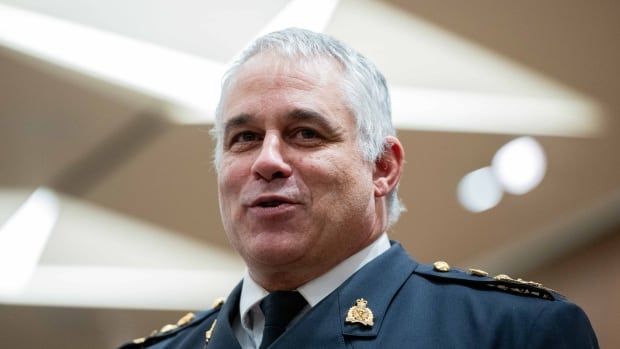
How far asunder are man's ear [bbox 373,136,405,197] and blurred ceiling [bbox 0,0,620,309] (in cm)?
146

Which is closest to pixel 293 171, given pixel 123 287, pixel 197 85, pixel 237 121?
pixel 237 121

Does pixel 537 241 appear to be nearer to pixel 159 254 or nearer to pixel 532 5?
pixel 532 5

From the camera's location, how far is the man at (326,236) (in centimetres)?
151

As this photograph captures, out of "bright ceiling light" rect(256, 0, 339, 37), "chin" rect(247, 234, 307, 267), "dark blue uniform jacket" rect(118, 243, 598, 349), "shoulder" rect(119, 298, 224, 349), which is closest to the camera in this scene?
"dark blue uniform jacket" rect(118, 243, 598, 349)

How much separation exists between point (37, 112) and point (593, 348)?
2547mm

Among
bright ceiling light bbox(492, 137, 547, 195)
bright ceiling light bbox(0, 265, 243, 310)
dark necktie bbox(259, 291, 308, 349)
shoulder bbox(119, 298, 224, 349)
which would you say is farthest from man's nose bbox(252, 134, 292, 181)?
bright ceiling light bbox(0, 265, 243, 310)

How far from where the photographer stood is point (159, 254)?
3.67 meters

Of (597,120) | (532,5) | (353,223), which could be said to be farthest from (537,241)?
(353,223)

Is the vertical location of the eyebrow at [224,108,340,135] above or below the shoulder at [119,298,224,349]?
above

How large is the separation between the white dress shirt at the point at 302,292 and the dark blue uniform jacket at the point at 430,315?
2 cm

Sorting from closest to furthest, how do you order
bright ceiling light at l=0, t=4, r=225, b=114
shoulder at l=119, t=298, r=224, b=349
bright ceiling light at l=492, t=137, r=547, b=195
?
shoulder at l=119, t=298, r=224, b=349
bright ceiling light at l=0, t=4, r=225, b=114
bright ceiling light at l=492, t=137, r=547, b=195

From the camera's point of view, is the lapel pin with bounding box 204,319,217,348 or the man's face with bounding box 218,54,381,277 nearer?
the man's face with bounding box 218,54,381,277

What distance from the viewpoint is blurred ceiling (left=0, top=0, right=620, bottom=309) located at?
3.16 m

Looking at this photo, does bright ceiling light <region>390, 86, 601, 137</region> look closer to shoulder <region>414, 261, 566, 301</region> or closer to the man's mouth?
→ shoulder <region>414, 261, 566, 301</region>
